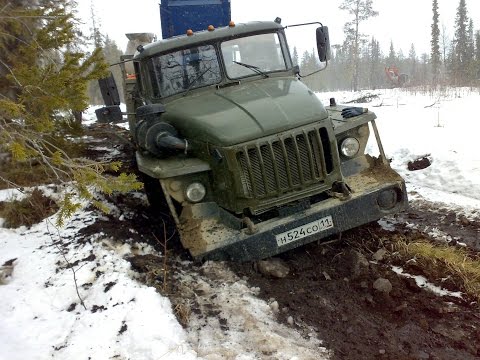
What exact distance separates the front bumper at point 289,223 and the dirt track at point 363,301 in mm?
275

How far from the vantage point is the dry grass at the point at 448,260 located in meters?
3.94

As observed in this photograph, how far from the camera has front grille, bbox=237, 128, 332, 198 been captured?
4.27m

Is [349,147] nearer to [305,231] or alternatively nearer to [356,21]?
[305,231]

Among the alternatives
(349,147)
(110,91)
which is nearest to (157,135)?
(110,91)

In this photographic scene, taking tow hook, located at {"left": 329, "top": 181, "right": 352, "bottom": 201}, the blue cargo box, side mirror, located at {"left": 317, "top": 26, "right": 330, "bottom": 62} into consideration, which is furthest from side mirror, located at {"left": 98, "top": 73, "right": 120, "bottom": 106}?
the blue cargo box

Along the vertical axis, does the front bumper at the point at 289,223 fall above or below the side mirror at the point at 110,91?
below

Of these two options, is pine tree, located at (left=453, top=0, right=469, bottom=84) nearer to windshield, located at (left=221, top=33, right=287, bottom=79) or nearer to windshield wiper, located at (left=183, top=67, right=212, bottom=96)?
windshield, located at (left=221, top=33, right=287, bottom=79)

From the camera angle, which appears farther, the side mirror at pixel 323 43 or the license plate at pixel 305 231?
the side mirror at pixel 323 43

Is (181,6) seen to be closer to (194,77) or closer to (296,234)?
(194,77)

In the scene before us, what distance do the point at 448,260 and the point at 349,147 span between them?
1.57 metres

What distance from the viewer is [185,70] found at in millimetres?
5699

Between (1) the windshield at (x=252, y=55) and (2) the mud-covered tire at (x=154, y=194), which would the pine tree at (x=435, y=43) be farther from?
(2) the mud-covered tire at (x=154, y=194)

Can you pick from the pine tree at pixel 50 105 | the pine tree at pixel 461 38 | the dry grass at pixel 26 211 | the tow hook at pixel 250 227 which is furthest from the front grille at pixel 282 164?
the pine tree at pixel 461 38

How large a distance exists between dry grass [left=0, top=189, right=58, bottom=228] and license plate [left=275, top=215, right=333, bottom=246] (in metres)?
3.14
